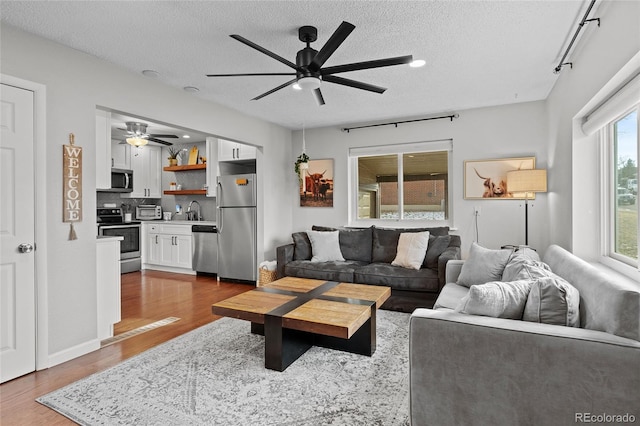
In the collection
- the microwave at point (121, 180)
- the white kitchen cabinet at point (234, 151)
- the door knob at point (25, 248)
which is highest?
the white kitchen cabinet at point (234, 151)

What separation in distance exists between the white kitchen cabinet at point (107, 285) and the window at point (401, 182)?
136 inches

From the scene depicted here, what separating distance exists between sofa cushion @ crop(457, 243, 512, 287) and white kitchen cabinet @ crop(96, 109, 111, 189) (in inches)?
135

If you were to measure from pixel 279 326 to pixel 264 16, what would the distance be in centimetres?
216

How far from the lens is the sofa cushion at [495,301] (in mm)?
1668

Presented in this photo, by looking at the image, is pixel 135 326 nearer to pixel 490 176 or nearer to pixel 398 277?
pixel 398 277

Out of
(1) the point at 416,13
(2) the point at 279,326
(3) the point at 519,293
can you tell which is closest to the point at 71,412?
(2) the point at 279,326

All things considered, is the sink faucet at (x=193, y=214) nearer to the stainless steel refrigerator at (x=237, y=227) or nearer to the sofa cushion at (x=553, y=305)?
the stainless steel refrigerator at (x=237, y=227)

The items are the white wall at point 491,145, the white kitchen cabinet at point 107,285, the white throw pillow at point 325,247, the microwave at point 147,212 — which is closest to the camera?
the white kitchen cabinet at point 107,285

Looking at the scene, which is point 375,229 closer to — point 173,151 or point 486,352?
point 486,352

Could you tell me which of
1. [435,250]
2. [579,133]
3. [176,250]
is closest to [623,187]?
[579,133]

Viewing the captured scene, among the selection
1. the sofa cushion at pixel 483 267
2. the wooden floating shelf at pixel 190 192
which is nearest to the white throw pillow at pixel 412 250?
the sofa cushion at pixel 483 267

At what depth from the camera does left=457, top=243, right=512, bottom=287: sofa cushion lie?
2852 millimetres

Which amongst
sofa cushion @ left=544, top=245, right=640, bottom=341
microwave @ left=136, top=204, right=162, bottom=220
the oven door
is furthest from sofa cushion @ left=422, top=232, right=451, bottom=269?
microwave @ left=136, top=204, right=162, bottom=220

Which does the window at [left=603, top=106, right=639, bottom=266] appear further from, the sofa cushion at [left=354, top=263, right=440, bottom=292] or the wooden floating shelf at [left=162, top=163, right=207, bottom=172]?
the wooden floating shelf at [left=162, top=163, right=207, bottom=172]
